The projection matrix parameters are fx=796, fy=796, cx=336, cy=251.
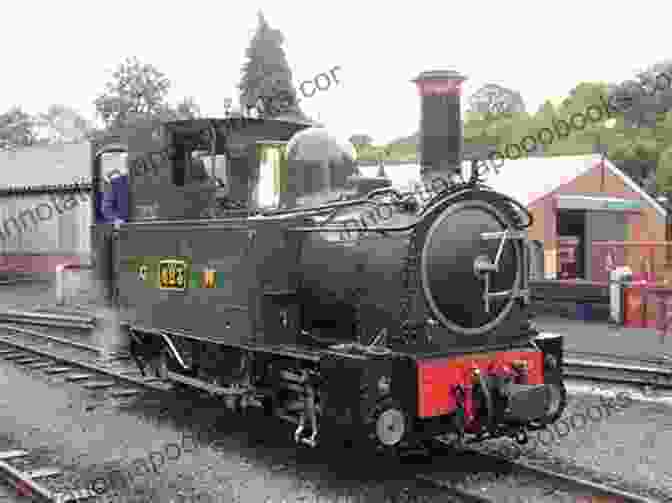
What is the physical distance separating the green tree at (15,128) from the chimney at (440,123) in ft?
195

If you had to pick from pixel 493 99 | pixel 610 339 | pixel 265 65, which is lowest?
pixel 610 339

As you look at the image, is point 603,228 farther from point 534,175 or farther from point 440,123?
point 440,123

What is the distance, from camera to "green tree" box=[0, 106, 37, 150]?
61219mm

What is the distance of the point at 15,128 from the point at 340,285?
61.8 m

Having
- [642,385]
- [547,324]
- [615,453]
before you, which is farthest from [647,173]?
[615,453]

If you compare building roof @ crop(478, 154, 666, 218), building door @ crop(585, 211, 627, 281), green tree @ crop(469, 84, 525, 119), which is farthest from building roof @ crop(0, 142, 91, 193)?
green tree @ crop(469, 84, 525, 119)

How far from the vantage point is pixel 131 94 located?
157 feet

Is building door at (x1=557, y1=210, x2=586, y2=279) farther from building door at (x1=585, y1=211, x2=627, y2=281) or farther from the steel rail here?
the steel rail

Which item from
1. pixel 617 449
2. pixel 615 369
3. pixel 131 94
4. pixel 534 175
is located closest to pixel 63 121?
pixel 131 94

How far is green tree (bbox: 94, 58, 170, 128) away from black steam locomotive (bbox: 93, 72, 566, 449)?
1614 inches

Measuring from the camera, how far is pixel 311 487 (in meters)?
5.74

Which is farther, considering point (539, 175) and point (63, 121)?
point (63, 121)

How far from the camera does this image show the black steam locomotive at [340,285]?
18.7 feet

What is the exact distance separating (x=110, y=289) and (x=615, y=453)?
19.3 feet
